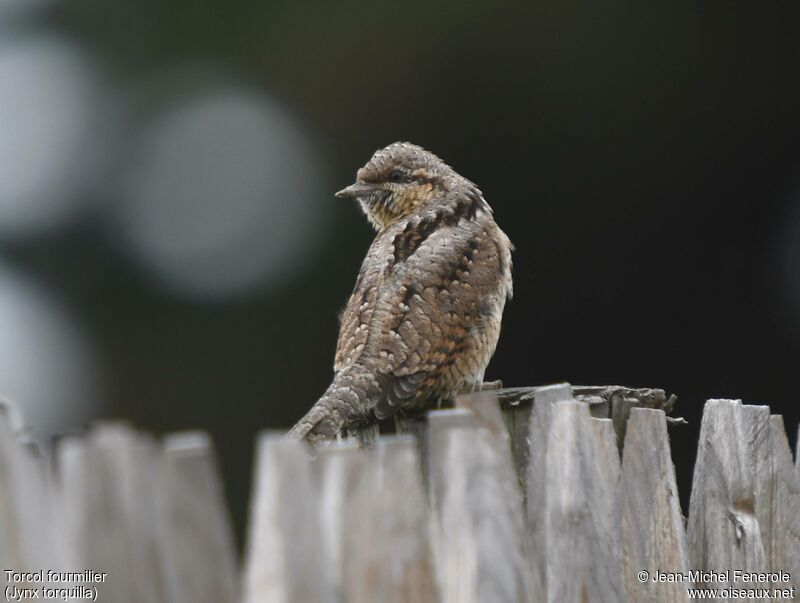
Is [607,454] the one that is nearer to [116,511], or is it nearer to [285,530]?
[285,530]

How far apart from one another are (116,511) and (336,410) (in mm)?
2250

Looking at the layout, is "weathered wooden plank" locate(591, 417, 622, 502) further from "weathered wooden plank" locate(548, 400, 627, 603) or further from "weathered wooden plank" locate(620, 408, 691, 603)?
"weathered wooden plank" locate(620, 408, 691, 603)

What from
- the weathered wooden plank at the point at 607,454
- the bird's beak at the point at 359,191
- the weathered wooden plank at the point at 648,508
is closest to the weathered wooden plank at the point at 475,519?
the weathered wooden plank at the point at 607,454

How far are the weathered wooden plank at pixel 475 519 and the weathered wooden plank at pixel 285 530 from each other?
0.34m

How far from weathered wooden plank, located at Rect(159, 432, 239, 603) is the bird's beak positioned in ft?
11.6

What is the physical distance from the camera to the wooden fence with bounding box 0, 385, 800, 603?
73.4 inches

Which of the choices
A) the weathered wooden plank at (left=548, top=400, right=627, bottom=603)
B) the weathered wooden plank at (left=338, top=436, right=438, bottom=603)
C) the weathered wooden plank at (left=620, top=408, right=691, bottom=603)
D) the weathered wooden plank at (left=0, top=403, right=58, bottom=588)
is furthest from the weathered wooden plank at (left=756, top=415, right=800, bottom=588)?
the weathered wooden plank at (left=0, top=403, right=58, bottom=588)

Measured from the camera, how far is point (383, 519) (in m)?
2.02

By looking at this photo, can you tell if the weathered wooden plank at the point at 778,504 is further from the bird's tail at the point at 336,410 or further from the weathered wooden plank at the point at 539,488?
the bird's tail at the point at 336,410

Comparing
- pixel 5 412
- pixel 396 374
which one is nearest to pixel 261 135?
pixel 396 374

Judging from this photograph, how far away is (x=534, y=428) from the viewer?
2.52 metres

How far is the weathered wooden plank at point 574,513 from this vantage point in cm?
241

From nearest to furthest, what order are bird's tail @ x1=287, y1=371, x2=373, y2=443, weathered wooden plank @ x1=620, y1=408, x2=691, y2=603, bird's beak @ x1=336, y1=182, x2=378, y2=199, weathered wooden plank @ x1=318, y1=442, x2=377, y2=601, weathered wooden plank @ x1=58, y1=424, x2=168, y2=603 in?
weathered wooden plank @ x1=58, y1=424, x2=168, y2=603
weathered wooden plank @ x1=318, y1=442, x2=377, y2=601
weathered wooden plank @ x1=620, y1=408, x2=691, y2=603
bird's tail @ x1=287, y1=371, x2=373, y2=443
bird's beak @ x1=336, y1=182, x2=378, y2=199

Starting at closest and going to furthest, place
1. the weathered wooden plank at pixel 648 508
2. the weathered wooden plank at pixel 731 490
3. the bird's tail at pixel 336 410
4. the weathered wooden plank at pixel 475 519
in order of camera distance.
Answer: the weathered wooden plank at pixel 475 519 → the weathered wooden plank at pixel 648 508 → the weathered wooden plank at pixel 731 490 → the bird's tail at pixel 336 410
